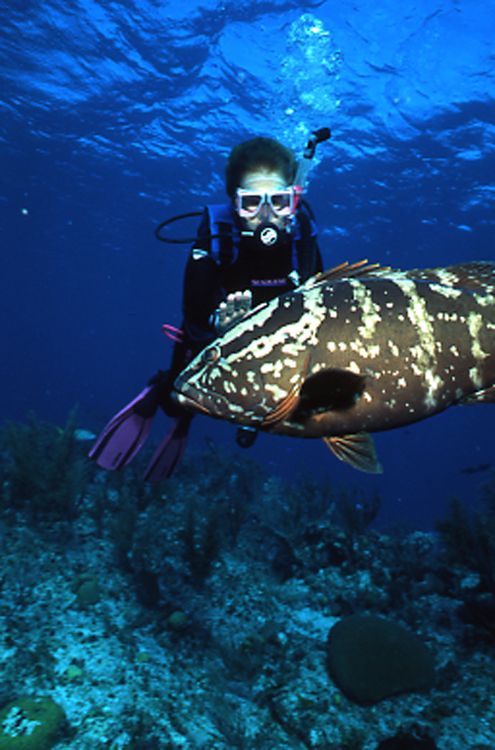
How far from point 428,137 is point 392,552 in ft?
52.2

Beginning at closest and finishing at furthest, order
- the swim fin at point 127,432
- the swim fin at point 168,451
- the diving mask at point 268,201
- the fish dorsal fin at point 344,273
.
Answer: the fish dorsal fin at point 344,273, the diving mask at point 268,201, the swim fin at point 127,432, the swim fin at point 168,451

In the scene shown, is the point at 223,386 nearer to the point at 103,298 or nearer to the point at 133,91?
the point at 133,91

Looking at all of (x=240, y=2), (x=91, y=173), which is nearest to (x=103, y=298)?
(x=91, y=173)

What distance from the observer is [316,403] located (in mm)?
2182

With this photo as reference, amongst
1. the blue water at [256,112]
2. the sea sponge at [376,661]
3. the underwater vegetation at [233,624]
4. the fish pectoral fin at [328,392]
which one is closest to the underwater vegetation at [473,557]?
the underwater vegetation at [233,624]

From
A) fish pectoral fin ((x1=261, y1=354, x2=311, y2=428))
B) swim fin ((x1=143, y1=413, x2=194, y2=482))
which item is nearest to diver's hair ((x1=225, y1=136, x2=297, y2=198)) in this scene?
fish pectoral fin ((x1=261, y1=354, x2=311, y2=428))

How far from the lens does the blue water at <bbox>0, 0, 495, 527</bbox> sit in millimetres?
12211

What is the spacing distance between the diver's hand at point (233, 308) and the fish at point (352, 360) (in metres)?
0.25

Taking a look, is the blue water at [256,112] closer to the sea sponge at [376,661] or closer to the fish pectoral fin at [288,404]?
the sea sponge at [376,661]

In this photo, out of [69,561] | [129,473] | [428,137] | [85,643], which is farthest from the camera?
[428,137]

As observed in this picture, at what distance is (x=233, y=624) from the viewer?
502cm

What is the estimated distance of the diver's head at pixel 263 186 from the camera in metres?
3.31

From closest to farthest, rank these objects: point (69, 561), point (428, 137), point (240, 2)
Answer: point (69, 561) → point (240, 2) → point (428, 137)

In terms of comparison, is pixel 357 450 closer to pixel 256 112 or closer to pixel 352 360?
pixel 352 360
